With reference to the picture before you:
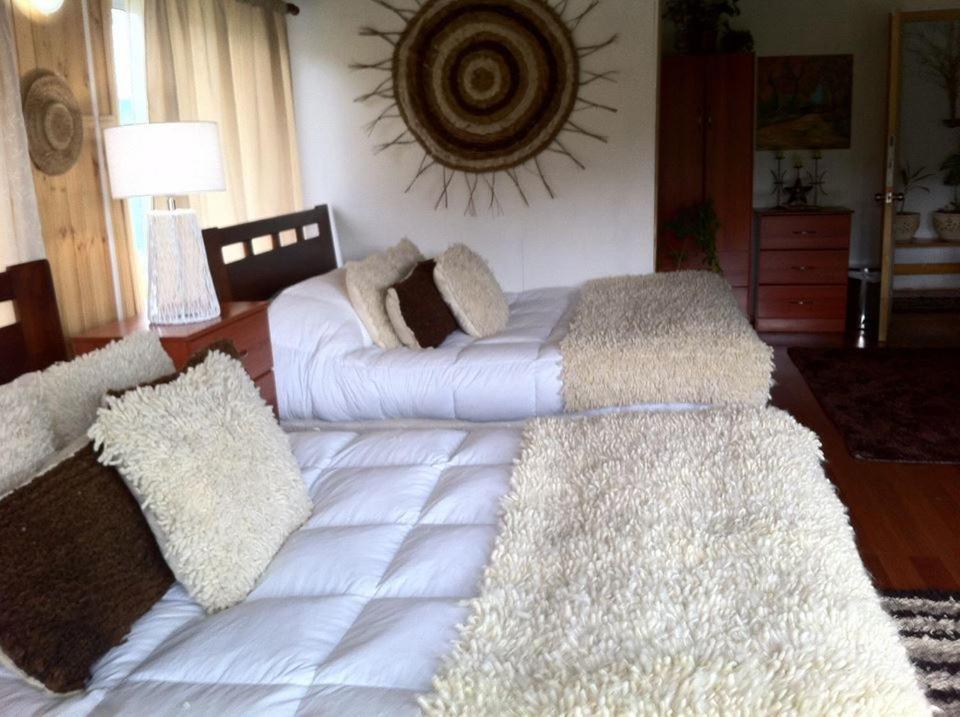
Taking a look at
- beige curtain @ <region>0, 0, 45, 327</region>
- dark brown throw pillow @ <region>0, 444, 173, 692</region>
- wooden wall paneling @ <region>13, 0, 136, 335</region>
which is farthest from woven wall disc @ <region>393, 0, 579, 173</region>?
dark brown throw pillow @ <region>0, 444, 173, 692</region>

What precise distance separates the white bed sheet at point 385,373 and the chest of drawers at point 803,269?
302 centimetres

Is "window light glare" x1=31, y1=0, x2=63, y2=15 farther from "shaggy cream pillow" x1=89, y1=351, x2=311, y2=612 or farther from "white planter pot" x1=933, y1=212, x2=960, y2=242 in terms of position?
"white planter pot" x1=933, y1=212, x2=960, y2=242

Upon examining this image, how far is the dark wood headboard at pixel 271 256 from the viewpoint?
10.7 feet

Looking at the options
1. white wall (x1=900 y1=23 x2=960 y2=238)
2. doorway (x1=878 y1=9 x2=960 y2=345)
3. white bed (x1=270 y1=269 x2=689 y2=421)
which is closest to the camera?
white bed (x1=270 y1=269 x2=689 y2=421)

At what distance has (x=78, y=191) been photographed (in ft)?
9.06

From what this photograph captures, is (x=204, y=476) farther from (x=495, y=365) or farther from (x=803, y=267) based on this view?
(x=803, y=267)

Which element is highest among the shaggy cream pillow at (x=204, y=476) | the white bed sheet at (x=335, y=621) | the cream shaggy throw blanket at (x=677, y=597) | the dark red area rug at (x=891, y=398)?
the shaggy cream pillow at (x=204, y=476)

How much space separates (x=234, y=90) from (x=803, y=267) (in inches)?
146

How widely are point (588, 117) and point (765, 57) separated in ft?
7.43

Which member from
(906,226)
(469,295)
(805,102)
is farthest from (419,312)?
(906,226)

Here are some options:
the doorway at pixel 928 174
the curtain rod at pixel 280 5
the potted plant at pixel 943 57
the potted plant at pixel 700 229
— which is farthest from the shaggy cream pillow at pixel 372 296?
the potted plant at pixel 943 57

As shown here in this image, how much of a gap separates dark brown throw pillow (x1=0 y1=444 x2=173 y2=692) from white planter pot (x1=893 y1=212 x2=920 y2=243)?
6.00 m

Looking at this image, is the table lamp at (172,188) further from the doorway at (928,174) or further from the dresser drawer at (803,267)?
the doorway at (928,174)

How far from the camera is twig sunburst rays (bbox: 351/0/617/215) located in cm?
445
